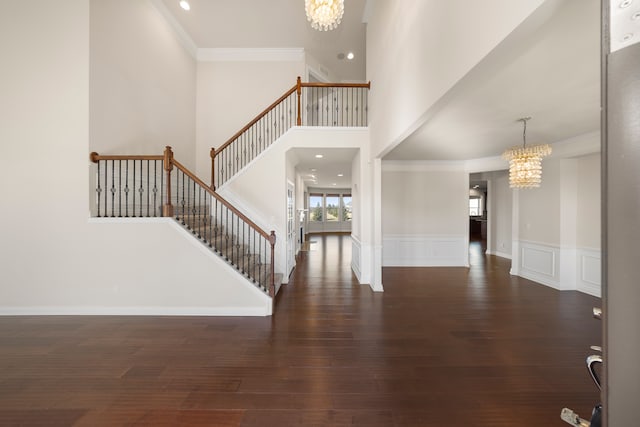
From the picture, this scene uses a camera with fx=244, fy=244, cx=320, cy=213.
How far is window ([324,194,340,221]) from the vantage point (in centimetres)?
1539

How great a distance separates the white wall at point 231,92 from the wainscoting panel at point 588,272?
23.2ft

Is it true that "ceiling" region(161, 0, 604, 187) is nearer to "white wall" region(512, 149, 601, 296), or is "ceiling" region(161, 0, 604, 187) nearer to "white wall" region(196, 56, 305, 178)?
"white wall" region(196, 56, 305, 178)

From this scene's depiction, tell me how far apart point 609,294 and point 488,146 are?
534 centimetres

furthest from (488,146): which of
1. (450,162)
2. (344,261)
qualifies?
(344,261)

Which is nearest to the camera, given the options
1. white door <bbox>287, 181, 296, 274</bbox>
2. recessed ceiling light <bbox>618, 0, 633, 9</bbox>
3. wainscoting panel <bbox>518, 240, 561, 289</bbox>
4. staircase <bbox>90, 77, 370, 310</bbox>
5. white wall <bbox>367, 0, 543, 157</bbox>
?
recessed ceiling light <bbox>618, 0, 633, 9</bbox>

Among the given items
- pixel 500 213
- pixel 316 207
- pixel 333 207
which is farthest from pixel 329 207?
pixel 500 213

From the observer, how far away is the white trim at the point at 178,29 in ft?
15.8

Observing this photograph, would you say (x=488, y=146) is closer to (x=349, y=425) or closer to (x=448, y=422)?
(x=448, y=422)

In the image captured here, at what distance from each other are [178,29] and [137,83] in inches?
78.6

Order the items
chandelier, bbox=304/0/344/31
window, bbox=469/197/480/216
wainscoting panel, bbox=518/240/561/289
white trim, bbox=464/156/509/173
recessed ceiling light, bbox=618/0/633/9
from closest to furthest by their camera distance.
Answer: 1. recessed ceiling light, bbox=618/0/633/9
2. chandelier, bbox=304/0/344/31
3. wainscoting panel, bbox=518/240/561/289
4. white trim, bbox=464/156/509/173
5. window, bbox=469/197/480/216

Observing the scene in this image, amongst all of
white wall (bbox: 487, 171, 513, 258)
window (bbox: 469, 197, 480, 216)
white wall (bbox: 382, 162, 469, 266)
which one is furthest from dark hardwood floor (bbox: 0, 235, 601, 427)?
window (bbox: 469, 197, 480, 216)

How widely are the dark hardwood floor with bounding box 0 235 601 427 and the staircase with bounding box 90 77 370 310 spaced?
1.01 m

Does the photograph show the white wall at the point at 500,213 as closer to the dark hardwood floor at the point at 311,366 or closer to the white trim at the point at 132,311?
the dark hardwood floor at the point at 311,366

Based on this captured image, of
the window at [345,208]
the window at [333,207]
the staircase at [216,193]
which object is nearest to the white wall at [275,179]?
the staircase at [216,193]
